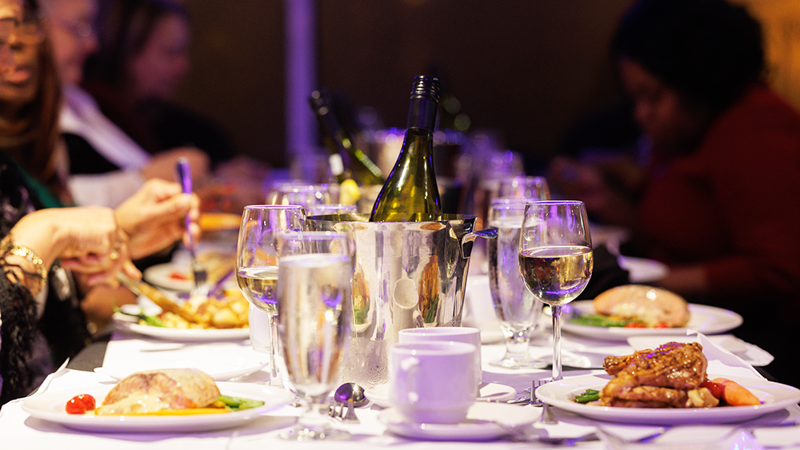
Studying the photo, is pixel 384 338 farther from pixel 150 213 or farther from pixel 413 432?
pixel 150 213

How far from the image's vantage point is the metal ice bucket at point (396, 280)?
0.91 meters

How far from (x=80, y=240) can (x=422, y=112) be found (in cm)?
76

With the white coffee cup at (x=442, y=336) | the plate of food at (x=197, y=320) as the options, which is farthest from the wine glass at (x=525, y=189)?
the white coffee cup at (x=442, y=336)

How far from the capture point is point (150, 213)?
5.71 feet

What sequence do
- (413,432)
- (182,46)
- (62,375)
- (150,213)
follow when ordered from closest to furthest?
(413,432) → (62,375) → (150,213) → (182,46)

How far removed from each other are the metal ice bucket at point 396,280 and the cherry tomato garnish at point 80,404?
11.7 inches

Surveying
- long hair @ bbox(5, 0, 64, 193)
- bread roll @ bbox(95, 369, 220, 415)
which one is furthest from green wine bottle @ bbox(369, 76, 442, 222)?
long hair @ bbox(5, 0, 64, 193)

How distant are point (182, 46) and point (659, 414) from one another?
14.8 feet

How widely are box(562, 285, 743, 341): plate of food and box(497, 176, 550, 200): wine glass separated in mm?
225

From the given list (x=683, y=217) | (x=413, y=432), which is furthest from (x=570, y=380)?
(x=683, y=217)

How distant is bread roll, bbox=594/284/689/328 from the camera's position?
4.56ft

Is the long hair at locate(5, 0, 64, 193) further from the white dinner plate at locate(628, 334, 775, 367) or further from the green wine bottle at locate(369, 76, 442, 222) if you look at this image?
the white dinner plate at locate(628, 334, 775, 367)

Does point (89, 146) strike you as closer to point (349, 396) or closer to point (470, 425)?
point (349, 396)

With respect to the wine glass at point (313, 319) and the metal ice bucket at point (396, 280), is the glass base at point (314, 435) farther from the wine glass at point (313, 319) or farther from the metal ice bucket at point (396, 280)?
the metal ice bucket at point (396, 280)
